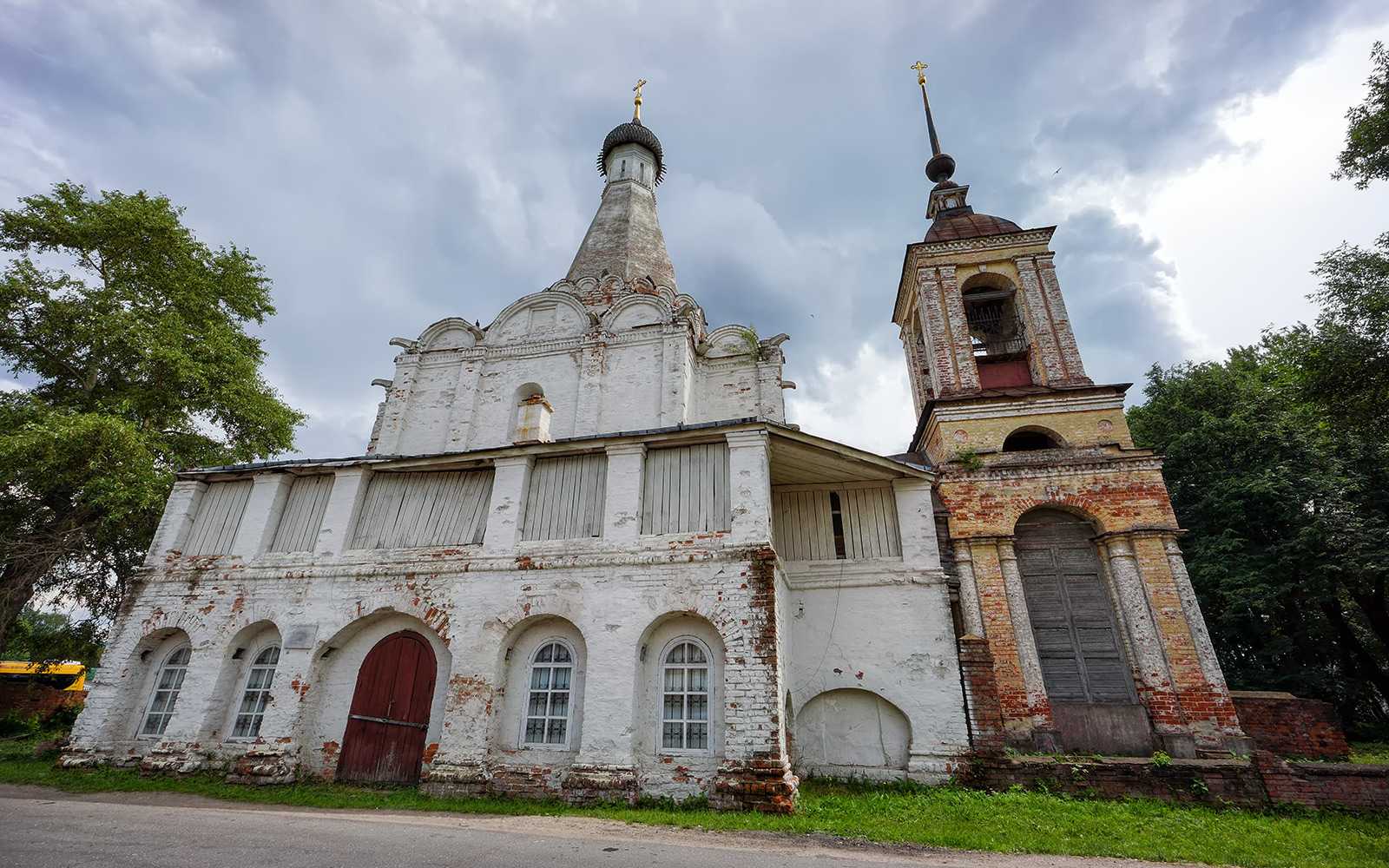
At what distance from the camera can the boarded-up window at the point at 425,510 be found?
1051cm

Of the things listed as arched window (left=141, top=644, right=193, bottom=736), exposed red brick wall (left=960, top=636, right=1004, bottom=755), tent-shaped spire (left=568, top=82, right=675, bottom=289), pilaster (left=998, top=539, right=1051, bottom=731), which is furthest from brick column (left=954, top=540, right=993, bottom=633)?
arched window (left=141, top=644, right=193, bottom=736)

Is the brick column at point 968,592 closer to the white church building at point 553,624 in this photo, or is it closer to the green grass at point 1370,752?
the white church building at point 553,624

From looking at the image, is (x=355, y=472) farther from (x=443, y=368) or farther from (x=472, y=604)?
(x=443, y=368)

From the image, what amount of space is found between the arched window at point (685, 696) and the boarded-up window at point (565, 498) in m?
2.29

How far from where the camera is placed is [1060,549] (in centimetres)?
1202

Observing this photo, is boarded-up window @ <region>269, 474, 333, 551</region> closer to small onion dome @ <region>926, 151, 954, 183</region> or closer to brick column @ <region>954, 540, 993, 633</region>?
brick column @ <region>954, 540, 993, 633</region>

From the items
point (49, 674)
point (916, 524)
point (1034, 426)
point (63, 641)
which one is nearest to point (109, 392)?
point (63, 641)

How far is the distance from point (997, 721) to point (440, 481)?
10.1 m

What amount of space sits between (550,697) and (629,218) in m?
15.0

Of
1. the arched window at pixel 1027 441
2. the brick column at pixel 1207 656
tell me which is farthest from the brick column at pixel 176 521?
the brick column at pixel 1207 656

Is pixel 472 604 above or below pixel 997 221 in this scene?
below

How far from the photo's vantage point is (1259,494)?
53.1 feet

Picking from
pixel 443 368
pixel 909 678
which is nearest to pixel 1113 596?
pixel 909 678

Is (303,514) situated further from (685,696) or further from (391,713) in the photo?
(685,696)
